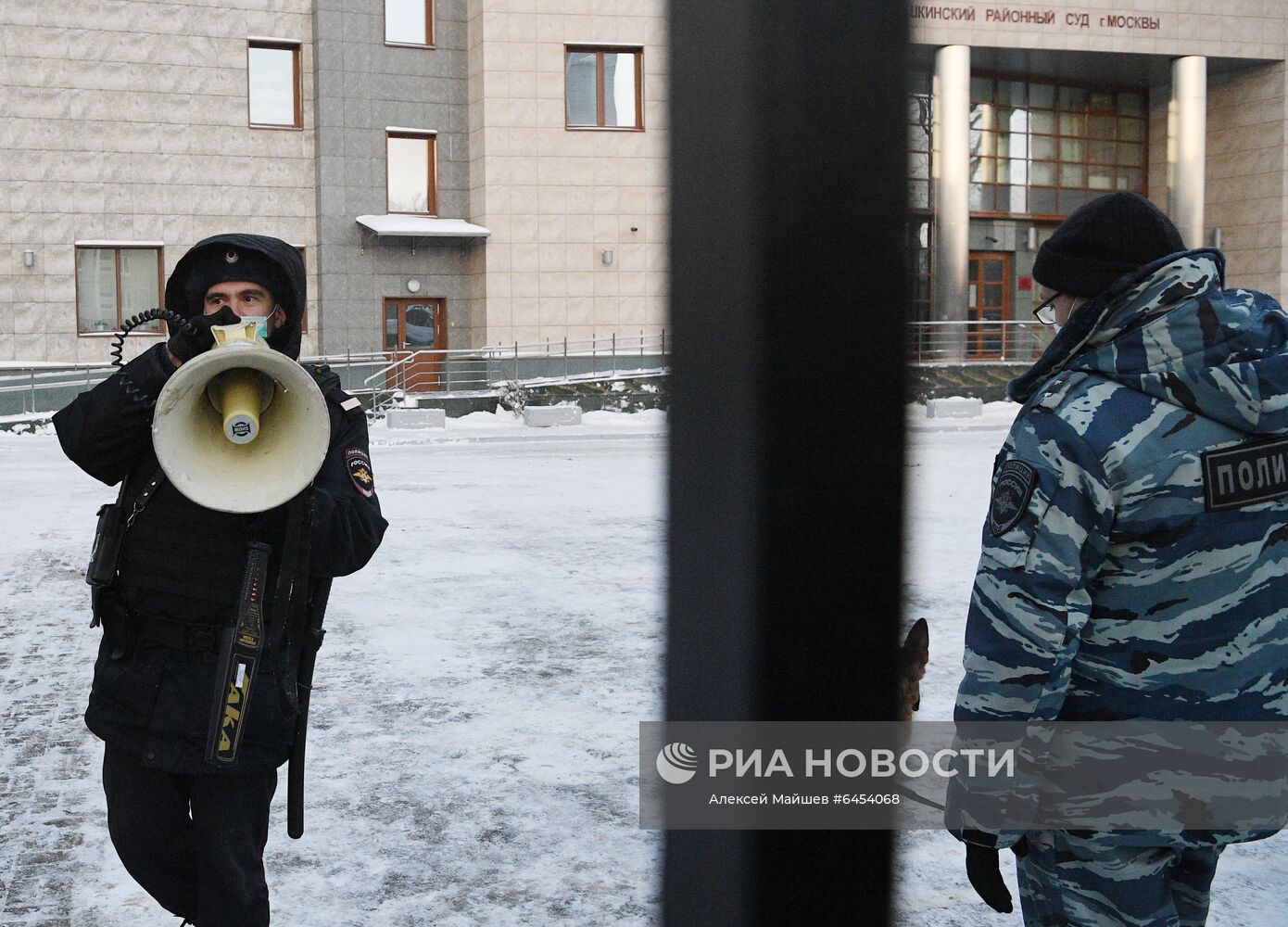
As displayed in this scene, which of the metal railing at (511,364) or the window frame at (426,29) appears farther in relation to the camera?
the window frame at (426,29)

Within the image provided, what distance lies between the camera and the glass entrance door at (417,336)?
27.2 m

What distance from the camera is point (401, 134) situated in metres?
27.7

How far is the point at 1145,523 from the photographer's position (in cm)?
214

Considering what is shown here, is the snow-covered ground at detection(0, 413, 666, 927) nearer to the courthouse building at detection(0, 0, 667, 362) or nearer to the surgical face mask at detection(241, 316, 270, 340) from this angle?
the surgical face mask at detection(241, 316, 270, 340)

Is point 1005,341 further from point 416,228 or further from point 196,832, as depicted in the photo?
point 196,832

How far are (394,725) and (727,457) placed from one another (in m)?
4.14

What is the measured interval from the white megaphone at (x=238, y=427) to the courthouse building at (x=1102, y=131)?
88.5 ft

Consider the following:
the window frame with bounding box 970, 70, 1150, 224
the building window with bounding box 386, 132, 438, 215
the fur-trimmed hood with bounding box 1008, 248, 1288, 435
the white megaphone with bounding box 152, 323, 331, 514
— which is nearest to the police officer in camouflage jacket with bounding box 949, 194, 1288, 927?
the fur-trimmed hood with bounding box 1008, 248, 1288, 435

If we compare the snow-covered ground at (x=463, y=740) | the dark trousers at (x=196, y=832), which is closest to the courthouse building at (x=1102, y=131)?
the snow-covered ground at (x=463, y=740)

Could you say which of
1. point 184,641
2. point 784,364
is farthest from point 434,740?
point 784,364

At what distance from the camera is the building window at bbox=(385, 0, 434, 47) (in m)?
27.3

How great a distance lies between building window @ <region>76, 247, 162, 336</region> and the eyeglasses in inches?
1008

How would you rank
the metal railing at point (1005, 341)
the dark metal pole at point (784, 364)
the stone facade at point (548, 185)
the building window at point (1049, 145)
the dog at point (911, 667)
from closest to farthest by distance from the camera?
1. the dark metal pole at point (784, 364)
2. the dog at point (911, 667)
3. the stone facade at point (548, 185)
4. the metal railing at point (1005, 341)
5. the building window at point (1049, 145)

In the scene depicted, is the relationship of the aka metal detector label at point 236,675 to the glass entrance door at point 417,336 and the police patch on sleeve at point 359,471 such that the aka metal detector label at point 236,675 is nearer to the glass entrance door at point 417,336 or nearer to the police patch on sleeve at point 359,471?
the police patch on sleeve at point 359,471
